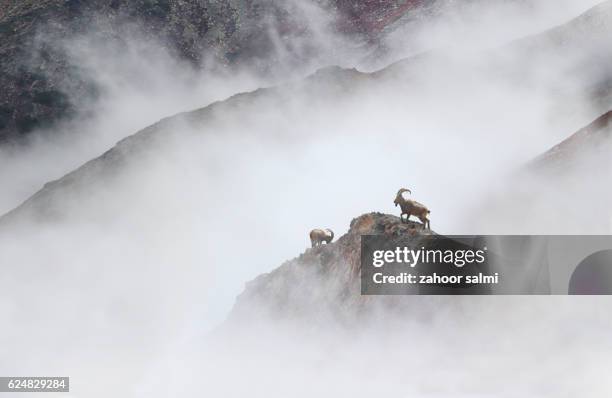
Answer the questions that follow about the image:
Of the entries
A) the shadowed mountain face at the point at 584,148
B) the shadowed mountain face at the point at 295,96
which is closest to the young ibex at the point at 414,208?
the shadowed mountain face at the point at 584,148

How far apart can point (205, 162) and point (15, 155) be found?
118ft

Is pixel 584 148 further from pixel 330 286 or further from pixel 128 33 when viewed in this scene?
pixel 128 33

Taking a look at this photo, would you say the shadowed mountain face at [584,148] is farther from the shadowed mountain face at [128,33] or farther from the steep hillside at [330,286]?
the shadowed mountain face at [128,33]

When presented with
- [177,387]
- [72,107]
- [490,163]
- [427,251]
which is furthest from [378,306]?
[72,107]

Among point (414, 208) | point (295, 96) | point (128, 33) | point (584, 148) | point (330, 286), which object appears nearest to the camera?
point (414, 208)

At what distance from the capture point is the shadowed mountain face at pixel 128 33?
407ft

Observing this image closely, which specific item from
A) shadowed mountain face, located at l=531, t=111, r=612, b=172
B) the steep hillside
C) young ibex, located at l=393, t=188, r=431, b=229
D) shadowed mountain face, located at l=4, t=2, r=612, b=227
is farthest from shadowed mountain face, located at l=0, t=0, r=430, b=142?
young ibex, located at l=393, t=188, r=431, b=229

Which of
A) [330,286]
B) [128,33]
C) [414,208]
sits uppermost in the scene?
[128,33]

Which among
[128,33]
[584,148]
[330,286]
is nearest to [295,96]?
[128,33]

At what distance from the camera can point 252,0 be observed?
134 meters

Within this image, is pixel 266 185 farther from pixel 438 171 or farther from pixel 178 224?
pixel 438 171

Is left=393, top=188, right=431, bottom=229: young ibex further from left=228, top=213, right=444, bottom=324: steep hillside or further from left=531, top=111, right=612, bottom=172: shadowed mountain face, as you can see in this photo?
left=531, top=111, right=612, bottom=172: shadowed mountain face

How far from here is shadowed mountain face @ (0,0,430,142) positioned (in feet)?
407

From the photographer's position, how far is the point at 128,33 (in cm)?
13412
